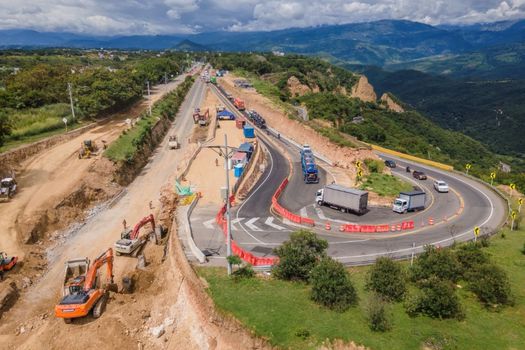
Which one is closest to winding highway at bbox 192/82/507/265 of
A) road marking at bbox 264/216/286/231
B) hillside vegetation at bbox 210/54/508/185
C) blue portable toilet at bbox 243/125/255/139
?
road marking at bbox 264/216/286/231

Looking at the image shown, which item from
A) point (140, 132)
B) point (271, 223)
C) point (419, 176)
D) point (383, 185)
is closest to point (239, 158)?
point (271, 223)

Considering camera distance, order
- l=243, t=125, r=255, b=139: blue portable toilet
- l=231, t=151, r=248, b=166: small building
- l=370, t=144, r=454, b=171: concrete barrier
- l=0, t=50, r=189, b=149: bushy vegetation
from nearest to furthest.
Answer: l=231, t=151, r=248, b=166: small building
l=0, t=50, r=189, b=149: bushy vegetation
l=370, t=144, r=454, b=171: concrete barrier
l=243, t=125, r=255, b=139: blue portable toilet

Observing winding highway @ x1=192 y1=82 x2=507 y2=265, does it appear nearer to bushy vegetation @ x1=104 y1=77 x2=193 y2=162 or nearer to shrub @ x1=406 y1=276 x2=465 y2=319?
shrub @ x1=406 y1=276 x2=465 y2=319

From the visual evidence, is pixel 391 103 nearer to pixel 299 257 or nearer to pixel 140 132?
pixel 140 132

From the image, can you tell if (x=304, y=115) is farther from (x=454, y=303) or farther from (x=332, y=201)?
(x=454, y=303)

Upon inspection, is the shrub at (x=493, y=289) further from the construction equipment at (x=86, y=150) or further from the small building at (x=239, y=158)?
the construction equipment at (x=86, y=150)
